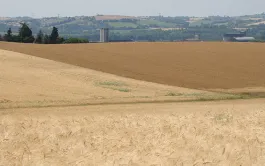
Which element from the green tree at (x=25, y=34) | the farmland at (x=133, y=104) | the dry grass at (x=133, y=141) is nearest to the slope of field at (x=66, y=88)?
the farmland at (x=133, y=104)

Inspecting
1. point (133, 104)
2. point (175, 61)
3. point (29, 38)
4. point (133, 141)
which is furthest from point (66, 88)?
point (29, 38)

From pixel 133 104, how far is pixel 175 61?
33.1 metres

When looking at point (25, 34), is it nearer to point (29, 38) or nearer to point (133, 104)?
point (29, 38)

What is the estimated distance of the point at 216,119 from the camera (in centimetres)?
1841

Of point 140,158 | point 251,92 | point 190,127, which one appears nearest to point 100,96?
point 251,92

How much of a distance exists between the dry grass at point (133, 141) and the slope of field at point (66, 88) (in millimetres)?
12888

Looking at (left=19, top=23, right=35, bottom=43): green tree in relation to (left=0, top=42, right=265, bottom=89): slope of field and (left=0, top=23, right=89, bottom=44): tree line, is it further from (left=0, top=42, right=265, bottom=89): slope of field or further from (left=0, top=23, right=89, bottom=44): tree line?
(left=0, top=42, right=265, bottom=89): slope of field

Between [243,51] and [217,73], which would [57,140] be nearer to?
[217,73]

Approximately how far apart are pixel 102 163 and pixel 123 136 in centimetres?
236

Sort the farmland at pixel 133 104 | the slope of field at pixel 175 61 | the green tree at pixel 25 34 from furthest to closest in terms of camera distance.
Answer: the green tree at pixel 25 34 < the slope of field at pixel 175 61 < the farmland at pixel 133 104

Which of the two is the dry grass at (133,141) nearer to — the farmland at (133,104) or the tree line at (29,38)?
the farmland at (133,104)

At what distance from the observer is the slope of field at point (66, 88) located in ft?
106

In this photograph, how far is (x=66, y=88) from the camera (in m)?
39.2

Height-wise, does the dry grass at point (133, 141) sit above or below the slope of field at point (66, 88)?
above
